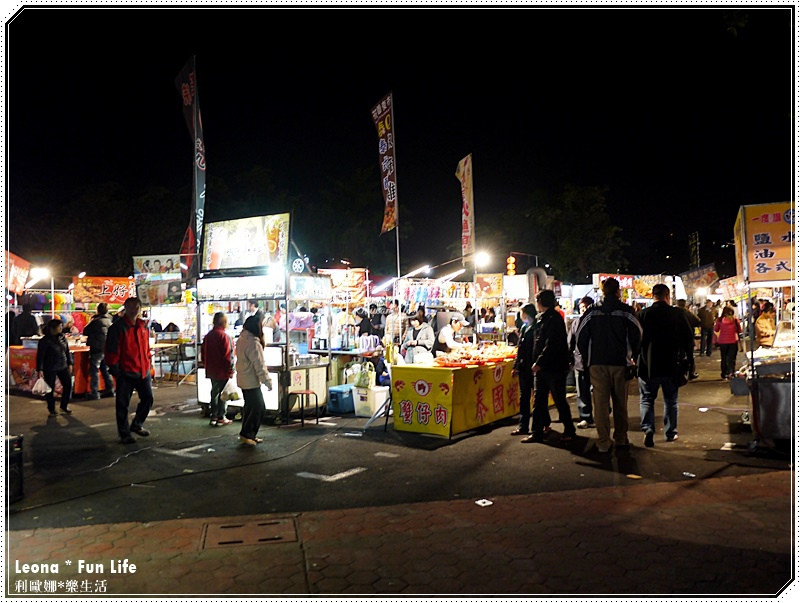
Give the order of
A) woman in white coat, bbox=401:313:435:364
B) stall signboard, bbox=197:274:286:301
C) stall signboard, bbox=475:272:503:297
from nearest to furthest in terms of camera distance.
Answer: stall signboard, bbox=197:274:286:301
woman in white coat, bbox=401:313:435:364
stall signboard, bbox=475:272:503:297

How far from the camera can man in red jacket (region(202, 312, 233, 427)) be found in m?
9.39

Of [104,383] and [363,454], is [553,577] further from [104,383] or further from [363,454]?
[104,383]

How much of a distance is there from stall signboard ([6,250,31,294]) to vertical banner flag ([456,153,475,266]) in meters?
9.74

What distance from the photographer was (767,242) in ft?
24.1

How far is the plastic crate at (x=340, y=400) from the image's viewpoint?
1088 centimetres

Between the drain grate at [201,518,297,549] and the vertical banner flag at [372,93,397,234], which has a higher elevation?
the vertical banner flag at [372,93,397,234]

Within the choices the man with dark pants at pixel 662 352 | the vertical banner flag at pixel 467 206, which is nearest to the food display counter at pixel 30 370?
the vertical banner flag at pixel 467 206

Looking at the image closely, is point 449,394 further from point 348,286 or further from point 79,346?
point 79,346

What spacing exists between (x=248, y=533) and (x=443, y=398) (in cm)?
406

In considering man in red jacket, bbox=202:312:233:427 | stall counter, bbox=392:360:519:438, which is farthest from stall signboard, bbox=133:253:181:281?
stall counter, bbox=392:360:519:438

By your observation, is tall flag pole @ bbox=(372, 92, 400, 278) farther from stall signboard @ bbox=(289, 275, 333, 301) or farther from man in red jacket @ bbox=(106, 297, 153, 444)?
man in red jacket @ bbox=(106, 297, 153, 444)

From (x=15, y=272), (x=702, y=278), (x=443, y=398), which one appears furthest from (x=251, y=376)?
(x=702, y=278)

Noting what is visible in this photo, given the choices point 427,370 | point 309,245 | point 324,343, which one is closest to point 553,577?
point 427,370

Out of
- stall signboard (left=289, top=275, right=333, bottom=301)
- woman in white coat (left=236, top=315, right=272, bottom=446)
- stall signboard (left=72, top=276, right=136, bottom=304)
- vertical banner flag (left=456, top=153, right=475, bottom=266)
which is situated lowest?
woman in white coat (left=236, top=315, right=272, bottom=446)
